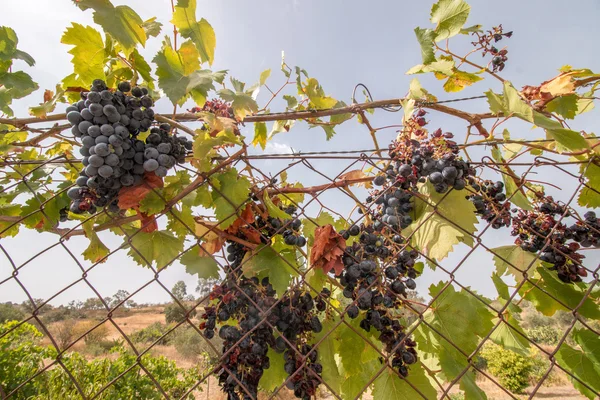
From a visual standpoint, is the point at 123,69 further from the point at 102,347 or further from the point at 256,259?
the point at 102,347

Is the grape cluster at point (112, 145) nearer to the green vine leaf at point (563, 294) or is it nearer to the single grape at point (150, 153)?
the single grape at point (150, 153)

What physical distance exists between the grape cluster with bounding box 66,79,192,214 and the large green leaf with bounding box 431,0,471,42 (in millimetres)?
1391

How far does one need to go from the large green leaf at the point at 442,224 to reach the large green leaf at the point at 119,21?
4.17ft

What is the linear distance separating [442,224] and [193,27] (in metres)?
1.26

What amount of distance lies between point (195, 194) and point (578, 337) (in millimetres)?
1958

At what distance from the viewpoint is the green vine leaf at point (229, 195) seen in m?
1.26

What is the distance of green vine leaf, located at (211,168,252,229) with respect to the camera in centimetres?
126

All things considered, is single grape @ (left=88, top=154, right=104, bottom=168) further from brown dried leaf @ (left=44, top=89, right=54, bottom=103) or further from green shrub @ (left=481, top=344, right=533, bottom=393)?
green shrub @ (left=481, top=344, right=533, bottom=393)

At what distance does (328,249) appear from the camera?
122cm

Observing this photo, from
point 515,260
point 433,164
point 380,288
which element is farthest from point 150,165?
point 515,260

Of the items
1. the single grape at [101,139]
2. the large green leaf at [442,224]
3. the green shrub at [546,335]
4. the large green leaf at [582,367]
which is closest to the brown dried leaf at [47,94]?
the single grape at [101,139]

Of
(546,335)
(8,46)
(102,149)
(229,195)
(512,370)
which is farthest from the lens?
(546,335)

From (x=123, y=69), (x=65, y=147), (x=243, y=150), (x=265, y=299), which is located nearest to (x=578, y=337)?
(x=265, y=299)

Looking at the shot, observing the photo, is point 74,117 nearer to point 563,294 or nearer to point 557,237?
point 557,237
